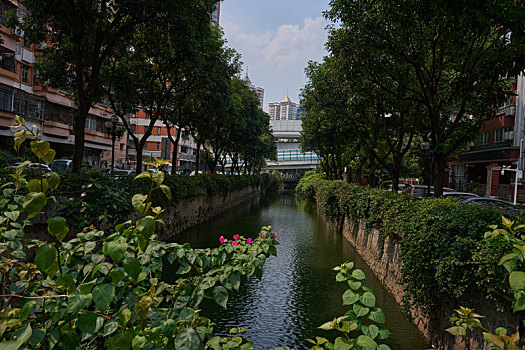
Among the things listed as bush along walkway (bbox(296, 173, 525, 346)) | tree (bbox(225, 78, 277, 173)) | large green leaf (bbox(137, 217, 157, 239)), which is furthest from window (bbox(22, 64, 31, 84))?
large green leaf (bbox(137, 217, 157, 239))

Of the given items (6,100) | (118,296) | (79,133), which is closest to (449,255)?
(118,296)

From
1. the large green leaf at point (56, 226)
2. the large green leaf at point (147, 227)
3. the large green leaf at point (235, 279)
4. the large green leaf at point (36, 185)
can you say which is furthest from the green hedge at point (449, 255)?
the large green leaf at point (36, 185)

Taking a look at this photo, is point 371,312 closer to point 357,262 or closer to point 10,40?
point 357,262

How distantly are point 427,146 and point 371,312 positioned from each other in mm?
16107

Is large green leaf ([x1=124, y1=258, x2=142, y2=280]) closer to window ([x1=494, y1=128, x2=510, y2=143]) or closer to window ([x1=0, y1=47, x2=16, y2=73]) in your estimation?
window ([x1=0, y1=47, x2=16, y2=73])

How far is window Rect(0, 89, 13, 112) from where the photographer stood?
25973mm

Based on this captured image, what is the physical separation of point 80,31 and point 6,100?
20.3 m

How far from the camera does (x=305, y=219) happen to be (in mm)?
28500

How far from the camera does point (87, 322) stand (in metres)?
1.85

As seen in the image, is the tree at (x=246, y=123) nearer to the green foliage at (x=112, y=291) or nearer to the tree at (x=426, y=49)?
the tree at (x=426, y=49)

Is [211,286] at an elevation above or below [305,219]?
above

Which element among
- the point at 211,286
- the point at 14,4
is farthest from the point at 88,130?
the point at 211,286

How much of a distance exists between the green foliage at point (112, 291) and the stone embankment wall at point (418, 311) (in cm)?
427

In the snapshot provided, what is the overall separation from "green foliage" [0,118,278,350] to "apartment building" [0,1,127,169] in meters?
16.6
